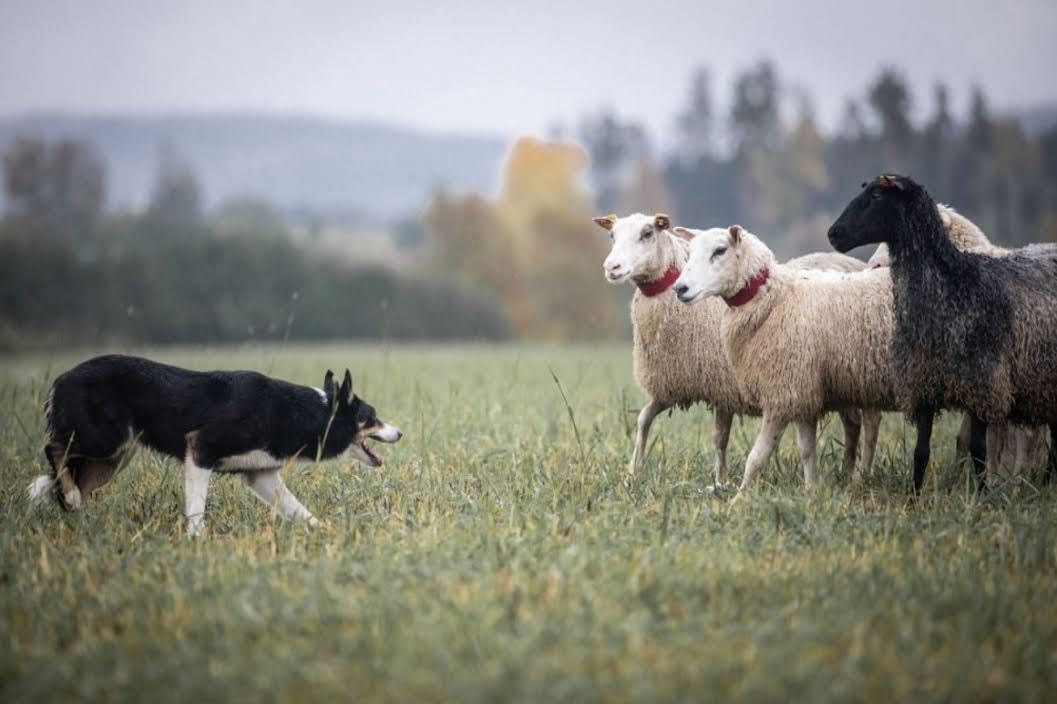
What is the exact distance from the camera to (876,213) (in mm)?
6836

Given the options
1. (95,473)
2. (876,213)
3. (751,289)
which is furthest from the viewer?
(751,289)

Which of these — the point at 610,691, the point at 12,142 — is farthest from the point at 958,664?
the point at 12,142

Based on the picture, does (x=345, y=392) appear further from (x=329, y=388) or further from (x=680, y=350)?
(x=680, y=350)

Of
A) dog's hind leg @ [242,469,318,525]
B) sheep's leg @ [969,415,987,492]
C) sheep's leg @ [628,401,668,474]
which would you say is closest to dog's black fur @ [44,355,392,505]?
dog's hind leg @ [242,469,318,525]

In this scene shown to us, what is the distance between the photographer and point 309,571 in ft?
15.9

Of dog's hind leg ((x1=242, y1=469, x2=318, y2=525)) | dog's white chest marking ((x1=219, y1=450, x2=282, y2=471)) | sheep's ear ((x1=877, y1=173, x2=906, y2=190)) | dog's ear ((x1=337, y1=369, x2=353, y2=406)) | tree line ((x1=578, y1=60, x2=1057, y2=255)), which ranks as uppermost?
tree line ((x1=578, y1=60, x2=1057, y2=255))

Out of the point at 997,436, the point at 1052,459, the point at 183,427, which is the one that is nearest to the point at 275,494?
the point at 183,427

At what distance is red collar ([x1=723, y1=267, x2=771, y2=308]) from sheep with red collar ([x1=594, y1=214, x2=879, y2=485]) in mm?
519

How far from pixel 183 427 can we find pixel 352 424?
1034mm

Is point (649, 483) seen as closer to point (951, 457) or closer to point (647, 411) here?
point (647, 411)

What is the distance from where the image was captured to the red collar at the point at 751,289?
7.14 metres

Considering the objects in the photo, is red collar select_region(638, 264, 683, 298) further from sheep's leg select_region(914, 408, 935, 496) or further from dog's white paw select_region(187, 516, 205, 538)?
dog's white paw select_region(187, 516, 205, 538)

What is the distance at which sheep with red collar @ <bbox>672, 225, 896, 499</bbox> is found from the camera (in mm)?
6867

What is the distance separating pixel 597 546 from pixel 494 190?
49.5m
